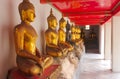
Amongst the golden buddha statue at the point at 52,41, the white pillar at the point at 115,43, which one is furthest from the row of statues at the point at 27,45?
the white pillar at the point at 115,43

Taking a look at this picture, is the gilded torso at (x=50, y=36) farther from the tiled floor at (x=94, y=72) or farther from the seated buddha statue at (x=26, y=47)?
the tiled floor at (x=94, y=72)

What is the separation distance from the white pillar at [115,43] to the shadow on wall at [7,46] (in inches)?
257

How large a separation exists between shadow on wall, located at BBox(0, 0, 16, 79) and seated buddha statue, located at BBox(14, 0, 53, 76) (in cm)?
10

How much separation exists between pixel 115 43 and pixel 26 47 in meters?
6.78

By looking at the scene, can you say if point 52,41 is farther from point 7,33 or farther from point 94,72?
point 94,72

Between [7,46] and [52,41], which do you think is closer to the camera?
[7,46]

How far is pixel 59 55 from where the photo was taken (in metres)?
3.02

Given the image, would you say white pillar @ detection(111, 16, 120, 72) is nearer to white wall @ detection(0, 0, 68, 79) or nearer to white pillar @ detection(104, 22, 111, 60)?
white pillar @ detection(104, 22, 111, 60)

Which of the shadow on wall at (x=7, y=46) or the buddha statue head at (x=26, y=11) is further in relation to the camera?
the buddha statue head at (x=26, y=11)

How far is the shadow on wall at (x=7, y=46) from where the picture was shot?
1.97 m

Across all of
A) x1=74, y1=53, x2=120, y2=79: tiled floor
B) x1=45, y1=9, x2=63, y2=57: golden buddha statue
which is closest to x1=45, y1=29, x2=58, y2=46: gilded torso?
x1=45, y1=9, x2=63, y2=57: golden buddha statue

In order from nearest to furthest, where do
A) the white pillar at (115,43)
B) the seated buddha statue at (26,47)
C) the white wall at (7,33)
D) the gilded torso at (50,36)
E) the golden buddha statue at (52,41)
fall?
the seated buddha statue at (26,47)
the white wall at (7,33)
the golden buddha statue at (52,41)
the gilded torso at (50,36)
the white pillar at (115,43)

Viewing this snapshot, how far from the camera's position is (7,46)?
6.83ft

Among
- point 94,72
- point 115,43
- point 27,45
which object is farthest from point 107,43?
point 27,45
